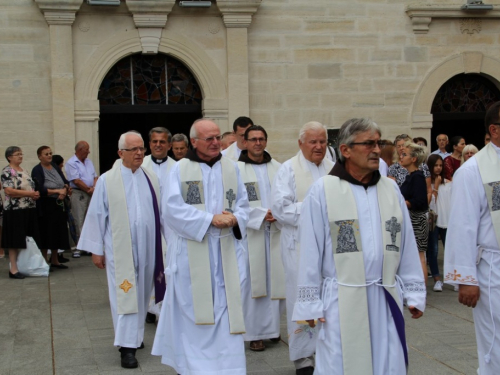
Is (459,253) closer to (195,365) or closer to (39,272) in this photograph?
(195,365)

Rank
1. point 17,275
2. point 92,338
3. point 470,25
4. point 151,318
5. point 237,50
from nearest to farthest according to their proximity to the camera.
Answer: point 92,338 → point 151,318 → point 17,275 → point 237,50 → point 470,25

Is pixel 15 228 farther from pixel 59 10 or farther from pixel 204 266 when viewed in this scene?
pixel 204 266

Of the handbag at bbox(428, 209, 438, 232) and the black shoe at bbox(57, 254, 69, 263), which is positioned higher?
the handbag at bbox(428, 209, 438, 232)

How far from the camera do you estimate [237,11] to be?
13.2 metres

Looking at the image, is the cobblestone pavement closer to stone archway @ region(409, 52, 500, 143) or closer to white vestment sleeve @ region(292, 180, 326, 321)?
white vestment sleeve @ region(292, 180, 326, 321)

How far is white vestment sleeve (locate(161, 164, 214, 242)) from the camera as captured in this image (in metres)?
5.73

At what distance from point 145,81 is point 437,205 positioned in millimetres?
5649

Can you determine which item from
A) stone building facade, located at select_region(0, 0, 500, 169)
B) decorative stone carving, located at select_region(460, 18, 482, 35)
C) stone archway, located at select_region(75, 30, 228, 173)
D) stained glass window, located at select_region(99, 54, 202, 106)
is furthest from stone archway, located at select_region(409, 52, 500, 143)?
stained glass window, located at select_region(99, 54, 202, 106)

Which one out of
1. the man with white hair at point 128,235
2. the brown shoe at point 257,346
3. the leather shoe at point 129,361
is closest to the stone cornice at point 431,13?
the man with white hair at point 128,235

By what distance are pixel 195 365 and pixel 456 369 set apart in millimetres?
2067

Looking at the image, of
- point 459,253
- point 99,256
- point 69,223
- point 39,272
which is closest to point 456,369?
point 459,253

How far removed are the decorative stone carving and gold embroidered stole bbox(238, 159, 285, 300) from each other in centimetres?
811

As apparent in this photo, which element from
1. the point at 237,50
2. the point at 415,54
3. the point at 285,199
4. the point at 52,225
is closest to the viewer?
the point at 285,199

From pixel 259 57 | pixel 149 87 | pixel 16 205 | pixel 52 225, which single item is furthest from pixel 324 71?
pixel 16 205
